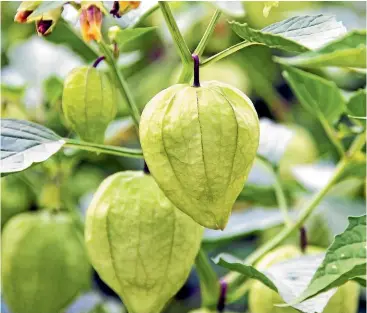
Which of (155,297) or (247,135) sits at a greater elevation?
(247,135)

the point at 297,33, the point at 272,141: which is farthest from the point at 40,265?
the point at 297,33

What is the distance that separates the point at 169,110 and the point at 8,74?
0.70 m

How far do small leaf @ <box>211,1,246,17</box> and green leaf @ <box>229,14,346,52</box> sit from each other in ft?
0.13

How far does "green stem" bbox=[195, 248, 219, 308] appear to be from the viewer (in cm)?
77

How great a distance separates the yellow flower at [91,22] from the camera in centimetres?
63

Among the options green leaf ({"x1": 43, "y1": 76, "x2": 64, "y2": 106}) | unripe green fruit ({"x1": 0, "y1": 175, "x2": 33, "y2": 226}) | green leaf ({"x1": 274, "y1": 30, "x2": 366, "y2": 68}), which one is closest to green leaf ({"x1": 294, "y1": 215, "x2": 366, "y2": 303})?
green leaf ({"x1": 274, "y1": 30, "x2": 366, "y2": 68})

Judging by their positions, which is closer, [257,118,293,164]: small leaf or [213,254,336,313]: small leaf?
[213,254,336,313]: small leaf

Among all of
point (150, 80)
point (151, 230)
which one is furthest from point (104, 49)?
point (150, 80)

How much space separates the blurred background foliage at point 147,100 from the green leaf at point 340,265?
0.21 meters

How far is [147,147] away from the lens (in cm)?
57

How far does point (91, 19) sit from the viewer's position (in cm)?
63

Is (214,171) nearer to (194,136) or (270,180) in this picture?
(194,136)

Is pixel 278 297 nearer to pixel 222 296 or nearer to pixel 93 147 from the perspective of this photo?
pixel 222 296

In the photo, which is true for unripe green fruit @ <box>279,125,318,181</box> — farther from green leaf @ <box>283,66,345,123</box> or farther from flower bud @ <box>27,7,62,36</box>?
flower bud @ <box>27,7,62,36</box>
